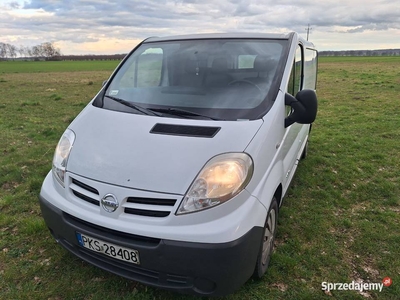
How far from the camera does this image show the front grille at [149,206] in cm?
192

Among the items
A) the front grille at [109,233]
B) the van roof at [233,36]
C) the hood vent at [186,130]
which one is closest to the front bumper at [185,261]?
the front grille at [109,233]

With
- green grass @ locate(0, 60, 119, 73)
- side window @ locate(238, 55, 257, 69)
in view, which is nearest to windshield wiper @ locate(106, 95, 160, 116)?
side window @ locate(238, 55, 257, 69)

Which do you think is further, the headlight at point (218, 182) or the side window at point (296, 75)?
the side window at point (296, 75)

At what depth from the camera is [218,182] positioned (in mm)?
1976

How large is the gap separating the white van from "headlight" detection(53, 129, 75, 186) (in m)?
0.01

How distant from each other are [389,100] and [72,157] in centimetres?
1139

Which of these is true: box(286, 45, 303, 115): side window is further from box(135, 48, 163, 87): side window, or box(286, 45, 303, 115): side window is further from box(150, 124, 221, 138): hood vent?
box(135, 48, 163, 87): side window

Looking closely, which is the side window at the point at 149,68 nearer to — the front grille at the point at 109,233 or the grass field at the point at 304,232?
the front grille at the point at 109,233

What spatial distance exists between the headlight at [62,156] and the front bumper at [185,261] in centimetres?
42

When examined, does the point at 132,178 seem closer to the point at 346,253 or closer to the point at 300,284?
the point at 300,284

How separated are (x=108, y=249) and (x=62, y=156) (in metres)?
0.86

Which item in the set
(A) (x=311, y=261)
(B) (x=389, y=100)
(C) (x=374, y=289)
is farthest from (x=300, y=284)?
(B) (x=389, y=100)

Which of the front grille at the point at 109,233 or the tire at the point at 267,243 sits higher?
the front grille at the point at 109,233

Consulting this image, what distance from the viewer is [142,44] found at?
139 inches
